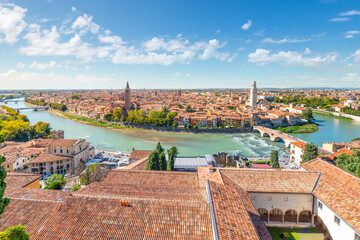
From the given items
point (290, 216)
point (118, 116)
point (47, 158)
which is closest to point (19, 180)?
point (47, 158)

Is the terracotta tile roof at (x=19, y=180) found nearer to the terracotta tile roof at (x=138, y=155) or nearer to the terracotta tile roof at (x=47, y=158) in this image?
the terracotta tile roof at (x=47, y=158)


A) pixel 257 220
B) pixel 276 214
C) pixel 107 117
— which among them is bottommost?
pixel 107 117

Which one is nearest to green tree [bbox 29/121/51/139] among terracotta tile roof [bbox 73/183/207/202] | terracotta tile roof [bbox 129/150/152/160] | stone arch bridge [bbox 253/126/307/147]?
terracotta tile roof [bbox 129/150/152/160]

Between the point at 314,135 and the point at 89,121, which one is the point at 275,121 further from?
the point at 89,121

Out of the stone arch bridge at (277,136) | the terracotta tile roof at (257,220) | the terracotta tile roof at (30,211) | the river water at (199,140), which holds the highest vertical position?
the terracotta tile roof at (30,211)

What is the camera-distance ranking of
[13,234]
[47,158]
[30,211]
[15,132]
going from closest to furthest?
[13,234] → [30,211] → [47,158] → [15,132]

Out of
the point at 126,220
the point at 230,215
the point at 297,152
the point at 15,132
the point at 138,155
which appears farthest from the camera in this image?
the point at 15,132

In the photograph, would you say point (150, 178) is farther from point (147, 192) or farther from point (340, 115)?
point (340, 115)

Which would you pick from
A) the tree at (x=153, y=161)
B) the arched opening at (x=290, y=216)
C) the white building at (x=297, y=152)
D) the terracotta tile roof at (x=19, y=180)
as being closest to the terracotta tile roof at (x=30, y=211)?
the terracotta tile roof at (x=19, y=180)
